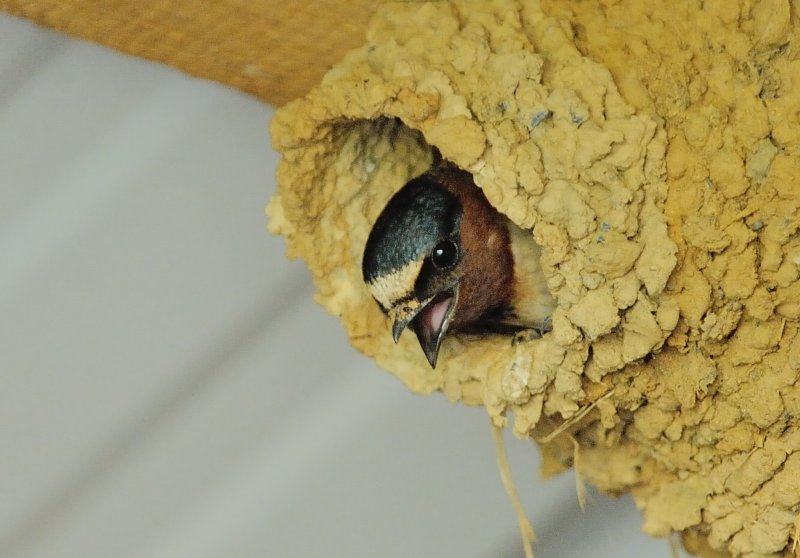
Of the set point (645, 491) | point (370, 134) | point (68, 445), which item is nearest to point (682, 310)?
point (645, 491)

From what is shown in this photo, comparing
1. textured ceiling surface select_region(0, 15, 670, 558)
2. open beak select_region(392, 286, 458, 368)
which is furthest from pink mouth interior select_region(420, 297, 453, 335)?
textured ceiling surface select_region(0, 15, 670, 558)

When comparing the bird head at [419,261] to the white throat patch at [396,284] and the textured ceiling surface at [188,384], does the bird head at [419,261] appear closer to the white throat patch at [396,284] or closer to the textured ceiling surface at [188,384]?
the white throat patch at [396,284]

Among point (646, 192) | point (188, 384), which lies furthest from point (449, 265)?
point (188, 384)

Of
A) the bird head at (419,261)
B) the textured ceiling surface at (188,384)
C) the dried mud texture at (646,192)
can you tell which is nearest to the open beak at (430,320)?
the bird head at (419,261)

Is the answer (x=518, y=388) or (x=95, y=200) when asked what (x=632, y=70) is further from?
(x=95, y=200)

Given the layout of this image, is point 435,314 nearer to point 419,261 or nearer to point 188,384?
point 419,261

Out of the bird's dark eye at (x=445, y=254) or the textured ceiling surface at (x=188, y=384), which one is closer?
the bird's dark eye at (x=445, y=254)

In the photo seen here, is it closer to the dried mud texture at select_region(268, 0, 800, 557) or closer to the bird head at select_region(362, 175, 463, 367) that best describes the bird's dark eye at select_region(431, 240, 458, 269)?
the bird head at select_region(362, 175, 463, 367)

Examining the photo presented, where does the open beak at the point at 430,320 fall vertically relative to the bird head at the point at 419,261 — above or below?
below
